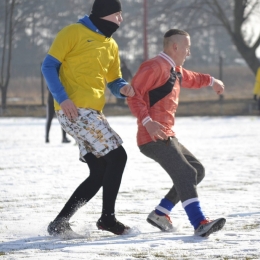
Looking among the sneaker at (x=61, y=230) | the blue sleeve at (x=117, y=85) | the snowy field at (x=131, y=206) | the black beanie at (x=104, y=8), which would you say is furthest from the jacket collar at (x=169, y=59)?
the sneaker at (x=61, y=230)

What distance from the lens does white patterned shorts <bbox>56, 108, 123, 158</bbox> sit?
17.8ft

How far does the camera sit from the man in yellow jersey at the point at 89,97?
5426 mm

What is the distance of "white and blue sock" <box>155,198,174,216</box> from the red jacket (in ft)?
1.62

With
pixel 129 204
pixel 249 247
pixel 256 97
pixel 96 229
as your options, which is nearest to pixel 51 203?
pixel 129 204

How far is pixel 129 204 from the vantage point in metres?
7.00

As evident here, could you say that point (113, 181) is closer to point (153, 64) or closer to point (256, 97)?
point (153, 64)

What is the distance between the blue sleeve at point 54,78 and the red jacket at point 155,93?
463mm

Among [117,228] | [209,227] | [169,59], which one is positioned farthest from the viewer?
[169,59]

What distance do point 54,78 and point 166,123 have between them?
0.81 meters

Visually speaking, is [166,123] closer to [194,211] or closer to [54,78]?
[194,211]

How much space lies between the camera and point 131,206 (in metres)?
6.89

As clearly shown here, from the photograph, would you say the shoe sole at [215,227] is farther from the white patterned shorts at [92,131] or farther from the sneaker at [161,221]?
the white patterned shorts at [92,131]

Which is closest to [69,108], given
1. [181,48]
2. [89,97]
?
[89,97]

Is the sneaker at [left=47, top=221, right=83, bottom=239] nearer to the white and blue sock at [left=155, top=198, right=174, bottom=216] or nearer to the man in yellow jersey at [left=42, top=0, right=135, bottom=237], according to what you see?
the man in yellow jersey at [left=42, top=0, right=135, bottom=237]
